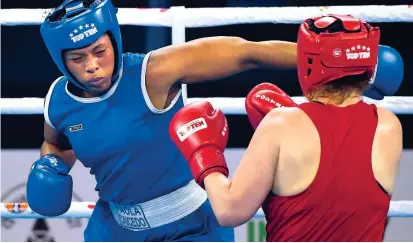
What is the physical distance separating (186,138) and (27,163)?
1.55 metres

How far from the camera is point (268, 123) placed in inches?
54.2

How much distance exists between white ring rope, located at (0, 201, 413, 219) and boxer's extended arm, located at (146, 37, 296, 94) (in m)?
0.65

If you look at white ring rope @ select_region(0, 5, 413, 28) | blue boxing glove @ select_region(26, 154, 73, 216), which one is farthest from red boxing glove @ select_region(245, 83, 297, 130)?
white ring rope @ select_region(0, 5, 413, 28)

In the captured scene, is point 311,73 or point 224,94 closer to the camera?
point 311,73

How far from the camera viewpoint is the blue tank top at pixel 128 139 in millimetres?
1889

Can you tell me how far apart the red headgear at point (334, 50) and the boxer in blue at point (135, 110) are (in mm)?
485

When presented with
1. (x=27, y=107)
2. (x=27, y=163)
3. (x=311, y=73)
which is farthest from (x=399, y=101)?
(x=27, y=163)

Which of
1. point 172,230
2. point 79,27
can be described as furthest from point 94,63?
point 172,230

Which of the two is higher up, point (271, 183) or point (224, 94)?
point (271, 183)

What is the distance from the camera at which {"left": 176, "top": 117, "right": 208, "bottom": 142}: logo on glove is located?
153 cm

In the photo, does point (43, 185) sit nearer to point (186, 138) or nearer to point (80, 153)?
point (80, 153)

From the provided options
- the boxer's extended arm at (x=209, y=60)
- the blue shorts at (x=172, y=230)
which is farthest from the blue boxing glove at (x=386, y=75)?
the blue shorts at (x=172, y=230)

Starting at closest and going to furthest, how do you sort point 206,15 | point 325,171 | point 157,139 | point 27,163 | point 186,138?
point 325,171, point 186,138, point 157,139, point 206,15, point 27,163

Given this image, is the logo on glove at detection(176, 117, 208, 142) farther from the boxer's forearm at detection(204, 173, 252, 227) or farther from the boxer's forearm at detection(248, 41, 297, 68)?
the boxer's forearm at detection(248, 41, 297, 68)
